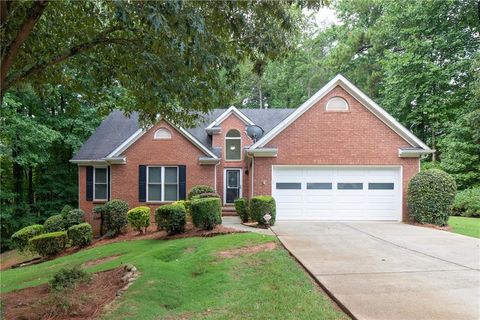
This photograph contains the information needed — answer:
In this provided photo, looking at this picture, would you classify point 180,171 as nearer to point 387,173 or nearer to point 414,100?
point 387,173

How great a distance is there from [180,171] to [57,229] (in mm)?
5832

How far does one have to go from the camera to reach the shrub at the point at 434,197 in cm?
1319

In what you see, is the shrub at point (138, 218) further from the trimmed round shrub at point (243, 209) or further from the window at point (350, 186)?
the window at point (350, 186)

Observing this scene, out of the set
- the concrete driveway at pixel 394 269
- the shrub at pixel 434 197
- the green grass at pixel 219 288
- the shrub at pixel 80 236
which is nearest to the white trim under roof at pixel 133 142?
the shrub at pixel 80 236

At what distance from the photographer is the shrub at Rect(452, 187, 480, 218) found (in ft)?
59.8

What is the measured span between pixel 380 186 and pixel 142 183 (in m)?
10.4

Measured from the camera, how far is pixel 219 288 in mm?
6082

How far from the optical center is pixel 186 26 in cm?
508

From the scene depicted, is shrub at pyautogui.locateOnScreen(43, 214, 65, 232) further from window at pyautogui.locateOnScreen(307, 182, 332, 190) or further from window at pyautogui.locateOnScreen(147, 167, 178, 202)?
window at pyautogui.locateOnScreen(307, 182, 332, 190)

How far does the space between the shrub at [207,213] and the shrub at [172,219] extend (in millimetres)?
648

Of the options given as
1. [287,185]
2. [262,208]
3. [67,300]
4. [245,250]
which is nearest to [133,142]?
[287,185]

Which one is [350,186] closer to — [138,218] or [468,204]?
[468,204]

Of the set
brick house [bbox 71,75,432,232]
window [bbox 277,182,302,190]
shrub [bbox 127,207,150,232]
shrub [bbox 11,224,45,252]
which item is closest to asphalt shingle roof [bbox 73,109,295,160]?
shrub [bbox 11,224,45,252]

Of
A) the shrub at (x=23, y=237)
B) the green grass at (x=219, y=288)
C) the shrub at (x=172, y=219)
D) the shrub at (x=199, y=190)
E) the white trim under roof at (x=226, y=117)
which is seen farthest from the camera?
the white trim under roof at (x=226, y=117)
